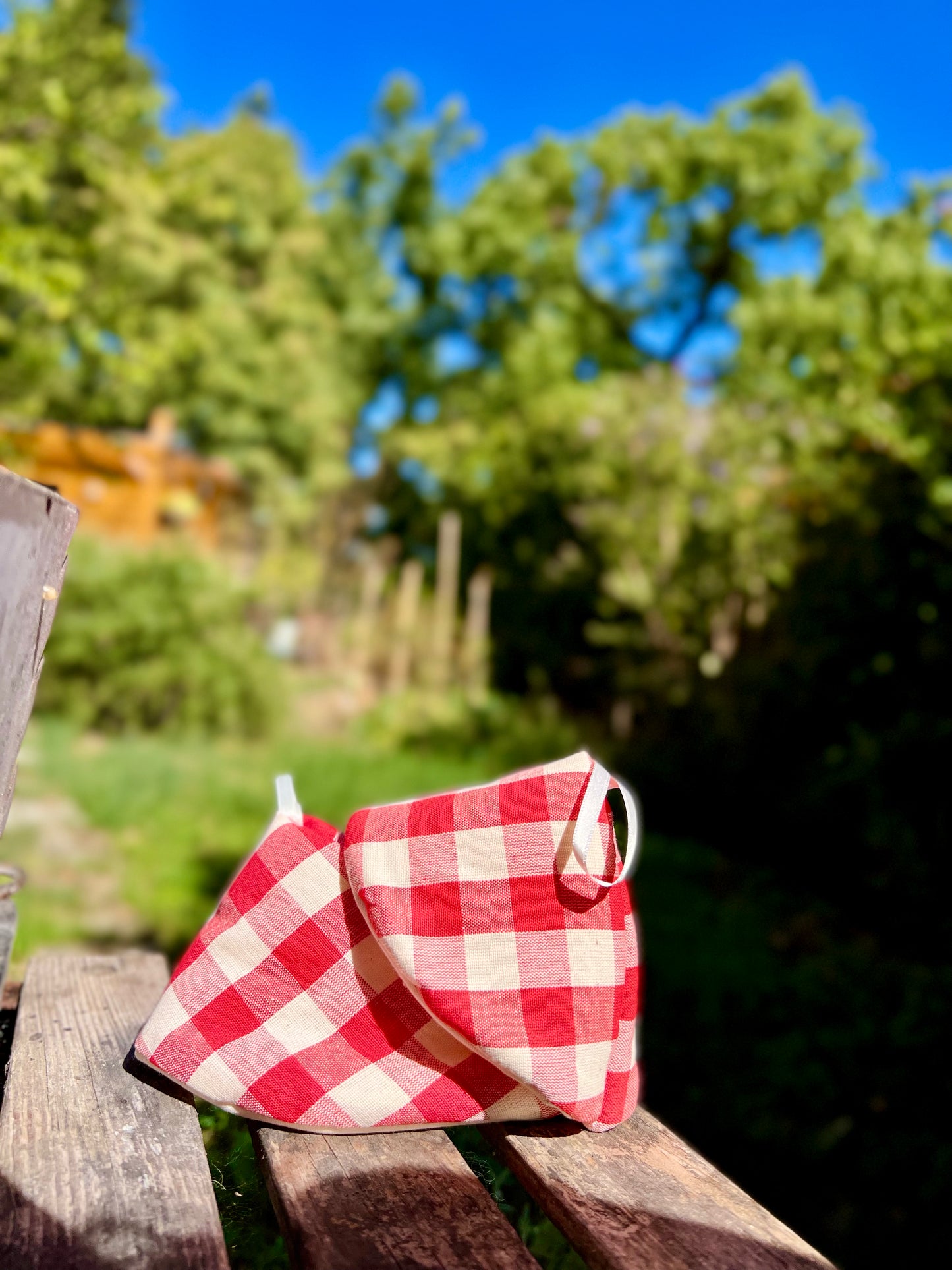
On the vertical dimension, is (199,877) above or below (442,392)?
below

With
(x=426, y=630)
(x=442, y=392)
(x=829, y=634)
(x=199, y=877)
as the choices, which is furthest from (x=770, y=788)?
(x=442, y=392)

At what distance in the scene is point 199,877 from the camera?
489cm

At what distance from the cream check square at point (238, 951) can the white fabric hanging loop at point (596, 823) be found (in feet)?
1.40

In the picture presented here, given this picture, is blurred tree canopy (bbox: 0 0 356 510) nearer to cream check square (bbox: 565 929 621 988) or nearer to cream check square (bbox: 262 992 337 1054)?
cream check square (bbox: 262 992 337 1054)

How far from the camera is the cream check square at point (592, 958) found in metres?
1.18

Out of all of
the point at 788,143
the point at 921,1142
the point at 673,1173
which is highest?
the point at 788,143

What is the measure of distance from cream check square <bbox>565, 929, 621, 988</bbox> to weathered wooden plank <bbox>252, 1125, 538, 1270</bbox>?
0.25m

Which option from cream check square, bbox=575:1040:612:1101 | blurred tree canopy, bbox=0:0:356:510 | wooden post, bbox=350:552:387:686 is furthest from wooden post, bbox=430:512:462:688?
cream check square, bbox=575:1040:612:1101

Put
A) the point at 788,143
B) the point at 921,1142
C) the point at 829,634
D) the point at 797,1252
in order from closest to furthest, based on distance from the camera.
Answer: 1. the point at 797,1252
2. the point at 921,1142
3. the point at 829,634
4. the point at 788,143

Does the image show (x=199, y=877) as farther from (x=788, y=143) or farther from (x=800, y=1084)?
(x=788, y=143)

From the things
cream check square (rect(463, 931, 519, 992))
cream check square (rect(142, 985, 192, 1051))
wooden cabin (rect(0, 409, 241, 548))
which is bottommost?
cream check square (rect(142, 985, 192, 1051))

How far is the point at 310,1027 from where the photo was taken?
122 cm

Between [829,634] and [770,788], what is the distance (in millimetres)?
1571

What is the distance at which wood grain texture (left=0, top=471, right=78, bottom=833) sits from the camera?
1.08 meters
